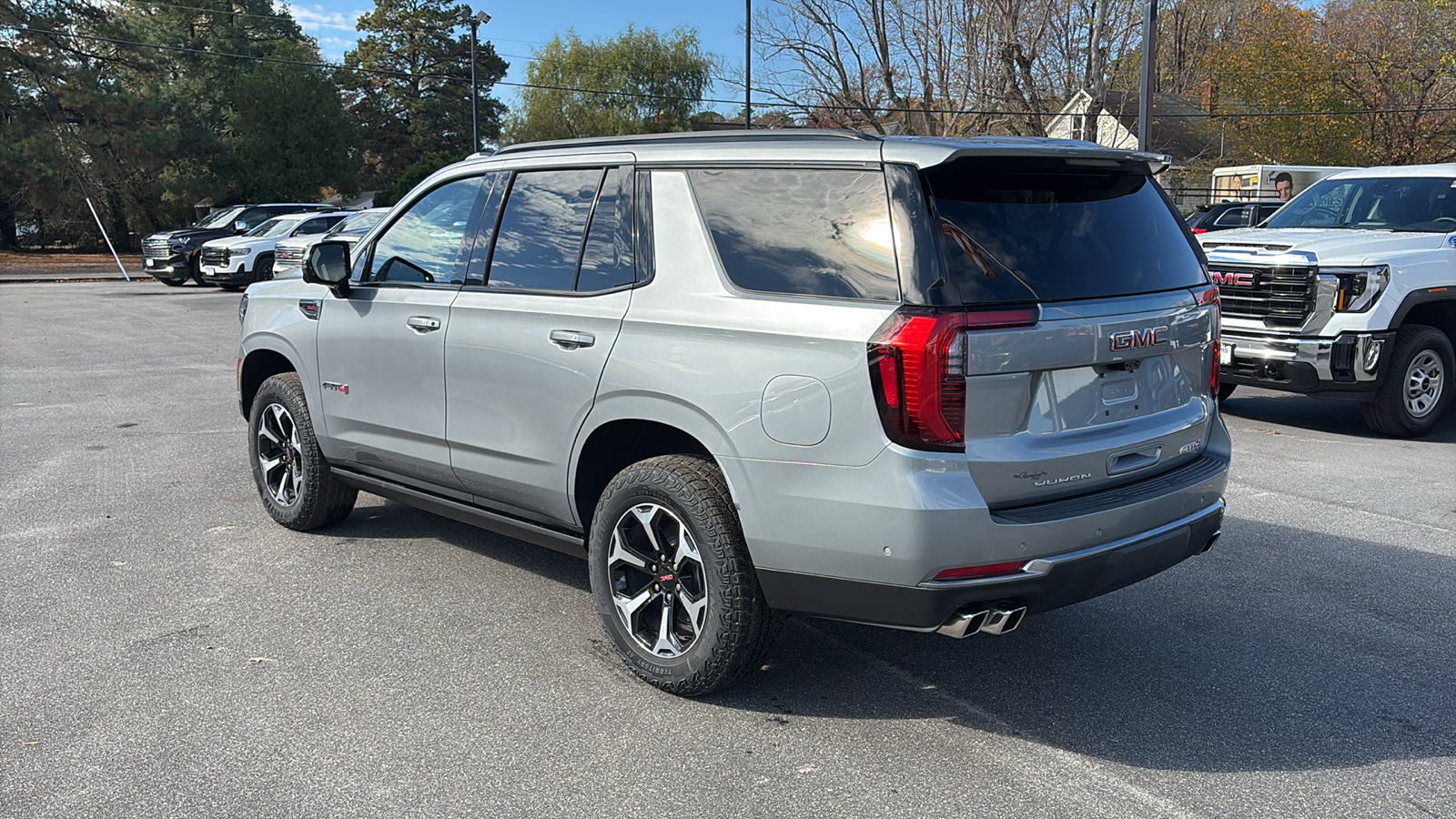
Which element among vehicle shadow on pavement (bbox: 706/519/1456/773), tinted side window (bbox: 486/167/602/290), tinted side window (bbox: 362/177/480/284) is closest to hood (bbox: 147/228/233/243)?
tinted side window (bbox: 362/177/480/284)

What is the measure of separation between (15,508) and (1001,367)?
5.75 meters

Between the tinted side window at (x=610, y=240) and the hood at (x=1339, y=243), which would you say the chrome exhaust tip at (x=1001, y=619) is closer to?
the tinted side window at (x=610, y=240)

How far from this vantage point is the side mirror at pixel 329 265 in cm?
520

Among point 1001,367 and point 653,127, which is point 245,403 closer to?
point 1001,367

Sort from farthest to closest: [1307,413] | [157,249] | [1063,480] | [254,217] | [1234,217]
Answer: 1. [254,217]
2. [157,249]
3. [1234,217]
4. [1307,413]
5. [1063,480]

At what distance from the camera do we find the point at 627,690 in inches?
157

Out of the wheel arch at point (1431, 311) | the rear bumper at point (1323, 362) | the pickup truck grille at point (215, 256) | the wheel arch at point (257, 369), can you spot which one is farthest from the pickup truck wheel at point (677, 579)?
the pickup truck grille at point (215, 256)

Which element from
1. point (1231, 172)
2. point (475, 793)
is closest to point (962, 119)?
point (1231, 172)

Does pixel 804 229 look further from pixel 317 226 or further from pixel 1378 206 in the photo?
pixel 317 226

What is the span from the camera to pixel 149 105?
37.3m

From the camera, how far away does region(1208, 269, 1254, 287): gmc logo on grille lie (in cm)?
867

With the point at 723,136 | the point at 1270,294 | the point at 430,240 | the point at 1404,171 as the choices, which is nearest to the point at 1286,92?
the point at 1404,171

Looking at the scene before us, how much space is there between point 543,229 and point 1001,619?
2.31 m

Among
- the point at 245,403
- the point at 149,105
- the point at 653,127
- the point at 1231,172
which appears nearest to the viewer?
the point at 245,403
